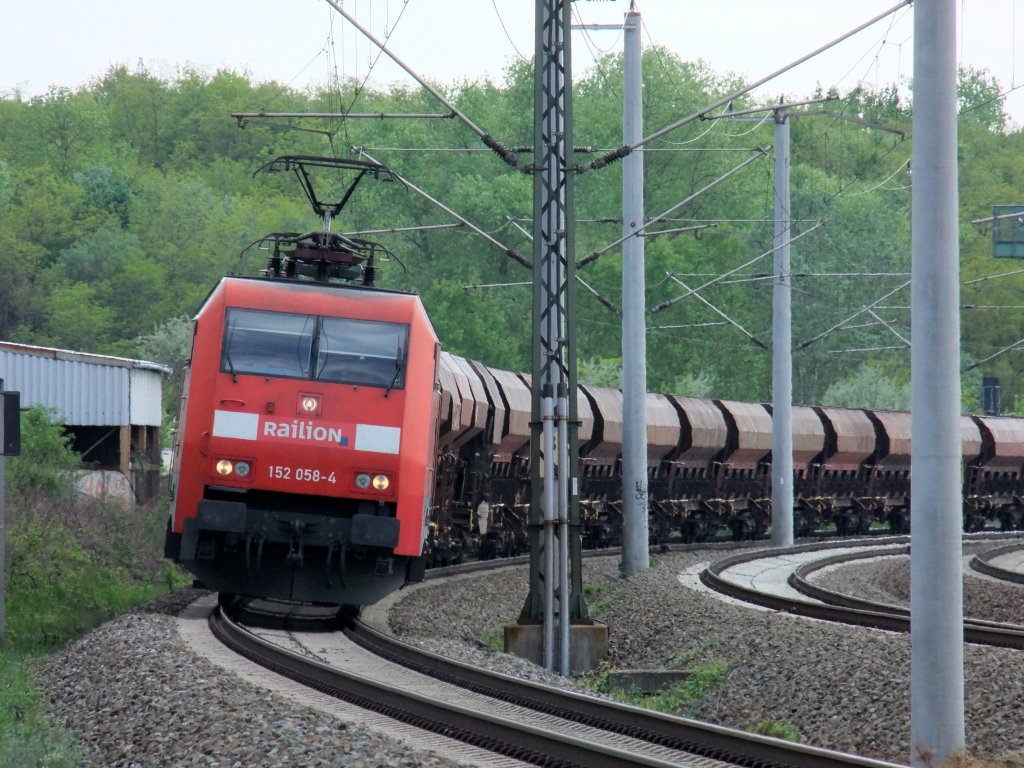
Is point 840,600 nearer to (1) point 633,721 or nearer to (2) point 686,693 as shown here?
(2) point 686,693

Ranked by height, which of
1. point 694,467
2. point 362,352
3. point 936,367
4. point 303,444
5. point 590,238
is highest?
point 590,238

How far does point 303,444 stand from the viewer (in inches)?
520

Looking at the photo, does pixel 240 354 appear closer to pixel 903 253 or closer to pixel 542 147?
pixel 542 147

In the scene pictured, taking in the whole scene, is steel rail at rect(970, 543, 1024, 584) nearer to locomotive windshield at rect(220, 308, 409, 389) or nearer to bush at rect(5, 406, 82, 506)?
locomotive windshield at rect(220, 308, 409, 389)

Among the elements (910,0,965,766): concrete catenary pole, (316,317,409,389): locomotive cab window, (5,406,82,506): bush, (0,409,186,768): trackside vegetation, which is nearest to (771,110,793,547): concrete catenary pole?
(0,409,186,768): trackside vegetation

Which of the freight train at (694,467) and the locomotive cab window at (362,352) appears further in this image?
the freight train at (694,467)

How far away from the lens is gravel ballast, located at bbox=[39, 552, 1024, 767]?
7805 millimetres

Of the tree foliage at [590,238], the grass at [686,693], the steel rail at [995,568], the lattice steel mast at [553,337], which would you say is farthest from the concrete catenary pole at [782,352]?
the tree foliage at [590,238]

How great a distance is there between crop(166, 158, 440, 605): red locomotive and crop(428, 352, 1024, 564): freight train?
491 centimetres

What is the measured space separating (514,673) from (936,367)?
16.4ft

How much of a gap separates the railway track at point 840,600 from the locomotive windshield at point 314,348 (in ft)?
18.2

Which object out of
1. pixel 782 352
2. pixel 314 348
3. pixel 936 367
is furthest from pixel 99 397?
pixel 936 367

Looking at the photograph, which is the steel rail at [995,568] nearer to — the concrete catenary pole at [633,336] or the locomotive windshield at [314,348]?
the concrete catenary pole at [633,336]

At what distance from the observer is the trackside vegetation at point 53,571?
925 centimetres
